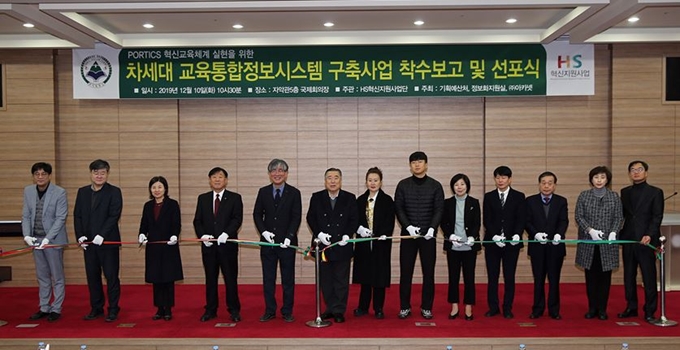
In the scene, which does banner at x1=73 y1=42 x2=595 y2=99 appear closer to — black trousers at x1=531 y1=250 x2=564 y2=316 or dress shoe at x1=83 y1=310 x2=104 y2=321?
black trousers at x1=531 y1=250 x2=564 y2=316

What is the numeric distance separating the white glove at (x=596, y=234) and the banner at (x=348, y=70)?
8.60 feet

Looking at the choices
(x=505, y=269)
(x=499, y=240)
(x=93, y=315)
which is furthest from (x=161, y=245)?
(x=505, y=269)

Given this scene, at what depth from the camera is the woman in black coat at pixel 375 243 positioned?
629cm

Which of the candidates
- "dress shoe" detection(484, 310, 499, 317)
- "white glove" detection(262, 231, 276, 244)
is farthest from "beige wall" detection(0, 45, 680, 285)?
"white glove" detection(262, 231, 276, 244)

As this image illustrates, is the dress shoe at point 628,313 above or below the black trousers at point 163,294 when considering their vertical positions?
below

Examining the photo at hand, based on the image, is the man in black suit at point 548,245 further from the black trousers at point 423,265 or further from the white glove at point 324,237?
the white glove at point 324,237

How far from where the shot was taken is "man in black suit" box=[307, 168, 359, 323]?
20.5 ft

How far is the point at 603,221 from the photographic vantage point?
6.27 meters

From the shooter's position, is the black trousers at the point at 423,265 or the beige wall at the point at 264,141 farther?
the beige wall at the point at 264,141

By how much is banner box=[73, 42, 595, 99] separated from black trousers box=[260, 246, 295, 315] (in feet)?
8.90

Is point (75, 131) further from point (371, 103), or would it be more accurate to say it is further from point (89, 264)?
point (371, 103)

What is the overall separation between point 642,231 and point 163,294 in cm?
482

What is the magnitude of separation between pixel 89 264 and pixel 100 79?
295cm

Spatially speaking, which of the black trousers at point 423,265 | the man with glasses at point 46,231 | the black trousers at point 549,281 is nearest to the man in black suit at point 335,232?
the black trousers at point 423,265
